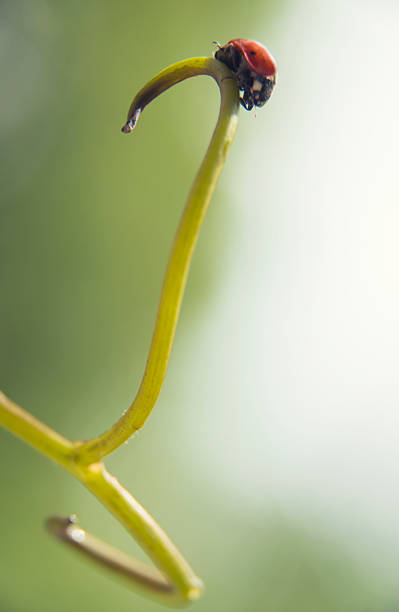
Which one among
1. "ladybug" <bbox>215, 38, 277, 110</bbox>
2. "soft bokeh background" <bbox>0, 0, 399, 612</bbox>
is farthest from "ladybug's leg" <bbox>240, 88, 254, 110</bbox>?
"soft bokeh background" <bbox>0, 0, 399, 612</bbox>

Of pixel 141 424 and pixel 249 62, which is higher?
pixel 249 62

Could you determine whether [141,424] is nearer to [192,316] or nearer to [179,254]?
[179,254]

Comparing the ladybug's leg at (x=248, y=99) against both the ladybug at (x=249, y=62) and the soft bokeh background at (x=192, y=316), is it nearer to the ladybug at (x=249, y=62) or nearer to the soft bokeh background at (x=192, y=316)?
the ladybug at (x=249, y=62)

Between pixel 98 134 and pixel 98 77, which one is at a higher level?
pixel 98 77

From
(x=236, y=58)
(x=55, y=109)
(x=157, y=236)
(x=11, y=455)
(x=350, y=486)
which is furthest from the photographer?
(x=350, y=486)

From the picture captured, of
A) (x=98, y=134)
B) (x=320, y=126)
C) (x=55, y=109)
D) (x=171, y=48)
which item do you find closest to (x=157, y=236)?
(x=98, y=134)

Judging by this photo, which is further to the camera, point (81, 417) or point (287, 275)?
point (287, 275)

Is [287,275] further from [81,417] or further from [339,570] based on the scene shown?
[339,570]

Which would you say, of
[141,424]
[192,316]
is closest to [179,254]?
[141,424]

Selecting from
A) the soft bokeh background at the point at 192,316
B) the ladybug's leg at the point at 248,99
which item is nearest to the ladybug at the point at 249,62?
the ladybug's leg at the point at 248,99
